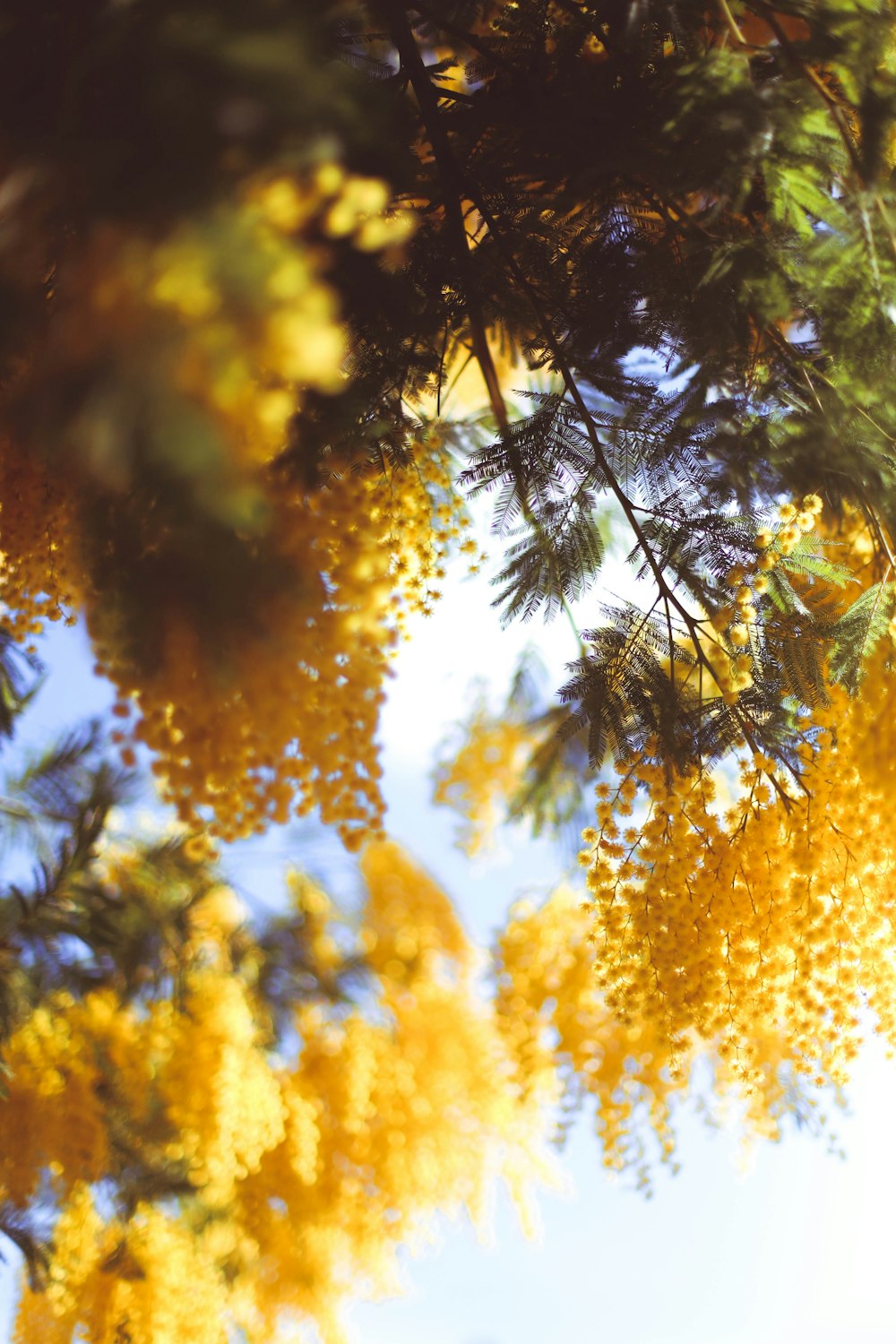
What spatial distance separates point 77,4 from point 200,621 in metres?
0.93

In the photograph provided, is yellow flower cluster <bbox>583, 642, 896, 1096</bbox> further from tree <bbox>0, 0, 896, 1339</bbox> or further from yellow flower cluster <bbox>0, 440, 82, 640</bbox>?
yellow flower cluster <bbox>0, 440, 82, 640</bbox>

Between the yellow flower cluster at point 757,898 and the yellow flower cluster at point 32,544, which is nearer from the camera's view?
the yellow flower cluster at point 32,544

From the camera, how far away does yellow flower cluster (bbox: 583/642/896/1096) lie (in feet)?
6.04

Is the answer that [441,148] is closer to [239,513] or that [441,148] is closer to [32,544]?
[32,544]

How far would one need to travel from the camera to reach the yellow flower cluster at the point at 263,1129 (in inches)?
124

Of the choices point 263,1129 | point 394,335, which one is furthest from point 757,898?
point 263,1129

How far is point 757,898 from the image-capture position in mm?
1886

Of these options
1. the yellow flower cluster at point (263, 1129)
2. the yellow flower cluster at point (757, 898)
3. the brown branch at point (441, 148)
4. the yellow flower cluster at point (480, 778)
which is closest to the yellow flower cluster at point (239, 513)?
the brown branch at point (441, 148)

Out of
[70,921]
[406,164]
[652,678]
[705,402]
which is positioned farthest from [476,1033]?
[406,164]

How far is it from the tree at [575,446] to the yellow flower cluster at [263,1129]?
6.53ft

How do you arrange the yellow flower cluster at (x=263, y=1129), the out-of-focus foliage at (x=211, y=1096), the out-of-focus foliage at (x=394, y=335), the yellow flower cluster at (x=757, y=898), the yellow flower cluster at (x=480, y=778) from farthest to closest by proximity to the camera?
the yellow flower cluster at (x=480, y=778) < the yellow flower cluster at (x=263, y=1129) < the out-of-focus foliage at (x=211, y=1096) < the yellow flower cluster at (x=757, y=898) < the out-of-focus foliage at (x=394, y=335)

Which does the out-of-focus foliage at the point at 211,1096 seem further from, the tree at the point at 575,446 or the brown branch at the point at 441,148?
the brown branch at the point at 441,148

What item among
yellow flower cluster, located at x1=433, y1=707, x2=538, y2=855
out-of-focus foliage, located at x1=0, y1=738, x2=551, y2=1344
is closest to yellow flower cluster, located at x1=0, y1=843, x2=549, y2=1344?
out-of-focus foliage, located at x1=0, y1=738, x2=551, y2=1344

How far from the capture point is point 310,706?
1324 mm
